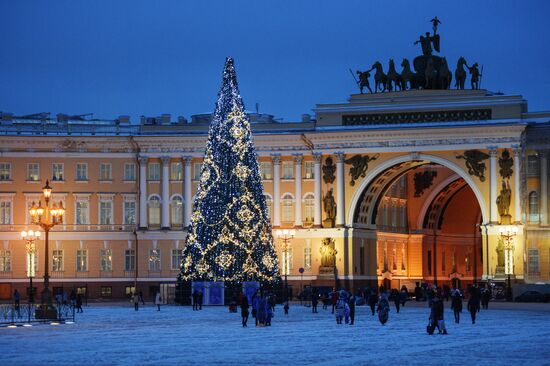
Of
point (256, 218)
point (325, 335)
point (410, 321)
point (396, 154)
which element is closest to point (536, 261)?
point (396, 154)

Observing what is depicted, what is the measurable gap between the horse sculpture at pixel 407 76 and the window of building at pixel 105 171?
64.7 ft

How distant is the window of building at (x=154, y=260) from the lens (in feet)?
307

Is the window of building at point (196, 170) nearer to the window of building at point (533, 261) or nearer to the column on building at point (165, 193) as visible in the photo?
the column on building at point (165, 193)

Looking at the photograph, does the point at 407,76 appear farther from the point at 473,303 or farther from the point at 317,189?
the point at 473,303

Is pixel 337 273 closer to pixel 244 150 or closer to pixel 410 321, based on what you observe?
pixel 244 150

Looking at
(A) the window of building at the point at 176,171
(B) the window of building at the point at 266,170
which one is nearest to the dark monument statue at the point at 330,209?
(B) the window of building at the point at 266,170

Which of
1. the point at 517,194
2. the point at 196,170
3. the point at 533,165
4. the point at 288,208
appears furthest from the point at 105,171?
the point at 533,165

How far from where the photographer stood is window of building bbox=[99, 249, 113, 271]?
93.4 meters

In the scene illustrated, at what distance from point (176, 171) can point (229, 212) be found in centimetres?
2225

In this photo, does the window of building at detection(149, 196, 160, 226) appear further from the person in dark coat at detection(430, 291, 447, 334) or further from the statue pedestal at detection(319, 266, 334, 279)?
the person in dark coat at detection(430, 291, 447, 334)

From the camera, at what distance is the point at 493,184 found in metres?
86.8

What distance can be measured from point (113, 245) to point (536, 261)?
88.1 ft

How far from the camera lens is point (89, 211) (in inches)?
3688

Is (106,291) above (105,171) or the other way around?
the other way around
